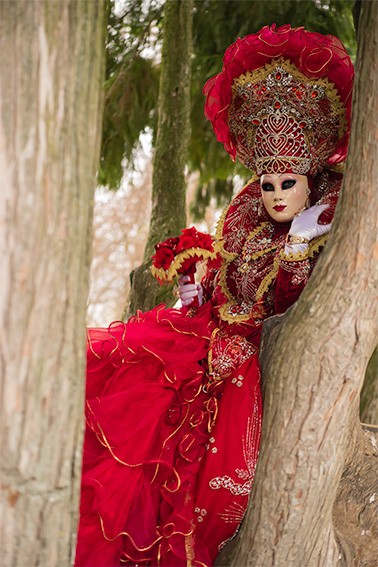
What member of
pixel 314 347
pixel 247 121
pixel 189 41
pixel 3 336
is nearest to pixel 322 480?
pixel 314 347

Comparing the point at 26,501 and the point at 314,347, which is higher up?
the point at 314,347

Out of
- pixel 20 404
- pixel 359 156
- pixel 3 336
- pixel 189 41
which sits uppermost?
pixel 189 41

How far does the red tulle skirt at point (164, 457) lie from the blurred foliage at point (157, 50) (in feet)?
9.90

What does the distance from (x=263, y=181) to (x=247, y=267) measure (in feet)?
1.16

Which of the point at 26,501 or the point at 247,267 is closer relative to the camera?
the point at 26,501

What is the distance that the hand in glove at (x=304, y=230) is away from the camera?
2.88 metres

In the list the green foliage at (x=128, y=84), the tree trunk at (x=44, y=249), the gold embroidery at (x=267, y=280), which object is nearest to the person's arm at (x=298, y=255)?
the gold embroidery at (x=267, y=280)

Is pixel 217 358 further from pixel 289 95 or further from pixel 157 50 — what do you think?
pixel 157 50

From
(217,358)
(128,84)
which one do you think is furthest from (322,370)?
(128,84)

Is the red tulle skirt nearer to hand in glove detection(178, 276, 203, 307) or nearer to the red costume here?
the red costume

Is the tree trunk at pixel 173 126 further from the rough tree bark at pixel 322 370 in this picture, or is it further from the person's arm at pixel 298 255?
the rough tree bark at pixel 322 370

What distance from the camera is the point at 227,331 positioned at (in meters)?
3.01

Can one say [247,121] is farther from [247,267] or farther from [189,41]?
[189,41]

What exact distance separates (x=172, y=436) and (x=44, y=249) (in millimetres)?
1133
